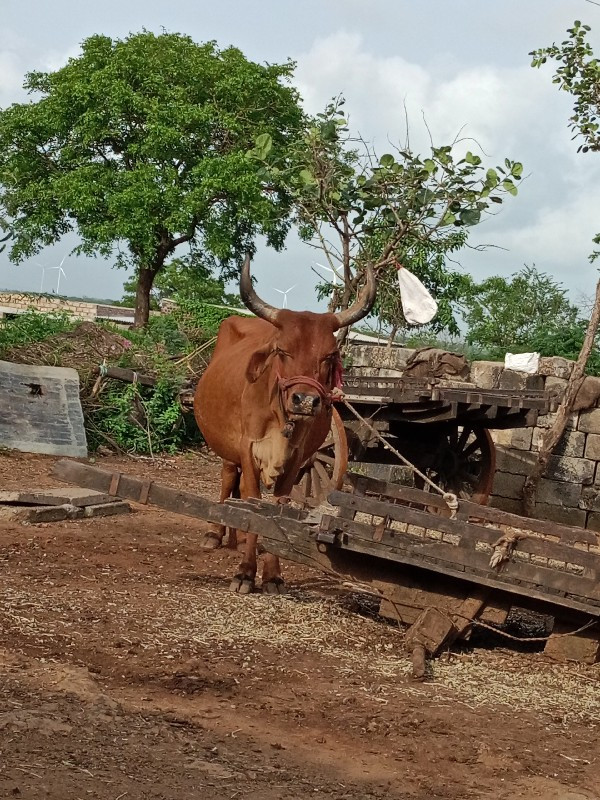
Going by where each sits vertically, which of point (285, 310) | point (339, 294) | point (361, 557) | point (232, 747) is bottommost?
point (232, 747)

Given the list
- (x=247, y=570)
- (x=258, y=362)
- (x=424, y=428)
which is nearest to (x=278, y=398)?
(x=258, y=362)

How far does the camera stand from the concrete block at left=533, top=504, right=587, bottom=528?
12312 mm

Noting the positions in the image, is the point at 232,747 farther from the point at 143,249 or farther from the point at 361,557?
the point at 143,249

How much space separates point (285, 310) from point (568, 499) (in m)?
7.05

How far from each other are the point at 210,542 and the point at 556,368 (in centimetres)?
593

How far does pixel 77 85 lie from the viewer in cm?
2828

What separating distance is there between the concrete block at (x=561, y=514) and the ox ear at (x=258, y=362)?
22.1ft

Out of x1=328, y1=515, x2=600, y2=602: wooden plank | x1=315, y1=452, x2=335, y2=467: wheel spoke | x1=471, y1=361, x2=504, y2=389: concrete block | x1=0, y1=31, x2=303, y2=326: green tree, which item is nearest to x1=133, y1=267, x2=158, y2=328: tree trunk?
x1=0, y1=31, x2=303, y2=326: green tree

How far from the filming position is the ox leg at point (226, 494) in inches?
321

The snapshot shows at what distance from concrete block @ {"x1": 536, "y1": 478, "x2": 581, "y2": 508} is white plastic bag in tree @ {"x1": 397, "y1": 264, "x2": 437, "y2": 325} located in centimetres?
287

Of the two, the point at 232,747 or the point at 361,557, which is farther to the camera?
the point at 361,557

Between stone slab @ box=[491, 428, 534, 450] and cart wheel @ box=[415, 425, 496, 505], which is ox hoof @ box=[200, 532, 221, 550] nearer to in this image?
cart wheel @ box=[415, 425, 496, 505]

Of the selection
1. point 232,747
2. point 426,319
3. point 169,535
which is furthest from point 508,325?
point 232,747

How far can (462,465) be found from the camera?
10.6 m
